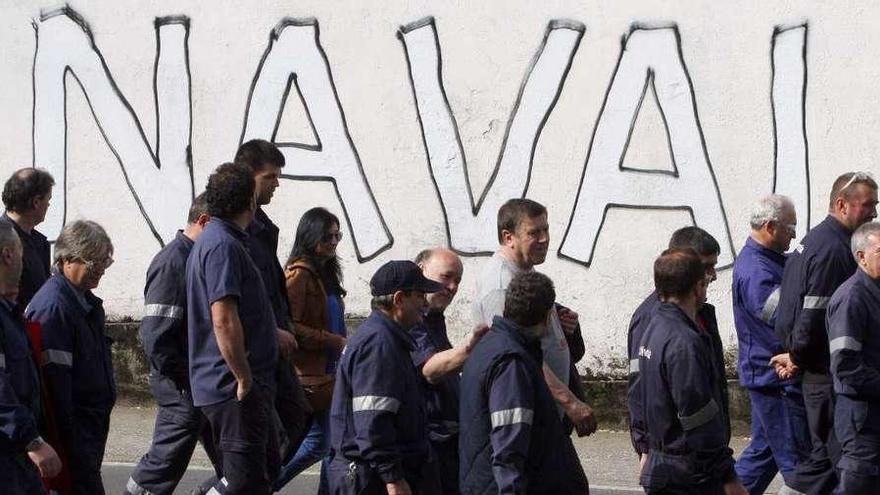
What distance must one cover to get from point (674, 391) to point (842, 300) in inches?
57.0

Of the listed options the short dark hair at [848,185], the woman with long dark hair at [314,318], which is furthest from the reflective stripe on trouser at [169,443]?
the short dark hair at [848,185]

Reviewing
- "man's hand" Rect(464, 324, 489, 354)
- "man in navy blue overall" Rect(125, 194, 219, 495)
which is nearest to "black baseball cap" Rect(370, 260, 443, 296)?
"man's hand" Rect(464, 324, 489, 354)

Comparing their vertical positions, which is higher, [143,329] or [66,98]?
[66,98]

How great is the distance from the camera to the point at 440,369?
22.8 ft

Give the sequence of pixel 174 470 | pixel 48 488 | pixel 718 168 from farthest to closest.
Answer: pixel 718 168 → pixel 174 470 → pixel 48 488

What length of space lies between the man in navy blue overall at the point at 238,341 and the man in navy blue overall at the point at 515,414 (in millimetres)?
1285

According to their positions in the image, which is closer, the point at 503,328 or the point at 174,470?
the point at 503,328

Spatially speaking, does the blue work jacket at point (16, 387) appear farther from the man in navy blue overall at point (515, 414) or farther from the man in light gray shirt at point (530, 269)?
the man in light gray shirt at point (530, 269)

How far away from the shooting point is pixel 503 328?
6.11m

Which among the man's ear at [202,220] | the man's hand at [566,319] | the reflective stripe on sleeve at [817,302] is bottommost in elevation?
the man's hand at [566,319]

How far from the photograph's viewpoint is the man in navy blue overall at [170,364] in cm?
753

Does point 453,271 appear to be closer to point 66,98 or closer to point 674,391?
point 674,391

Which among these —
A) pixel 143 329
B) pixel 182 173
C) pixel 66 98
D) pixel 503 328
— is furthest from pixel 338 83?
pixel 503 328

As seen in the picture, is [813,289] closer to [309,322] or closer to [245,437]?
[309,322]
